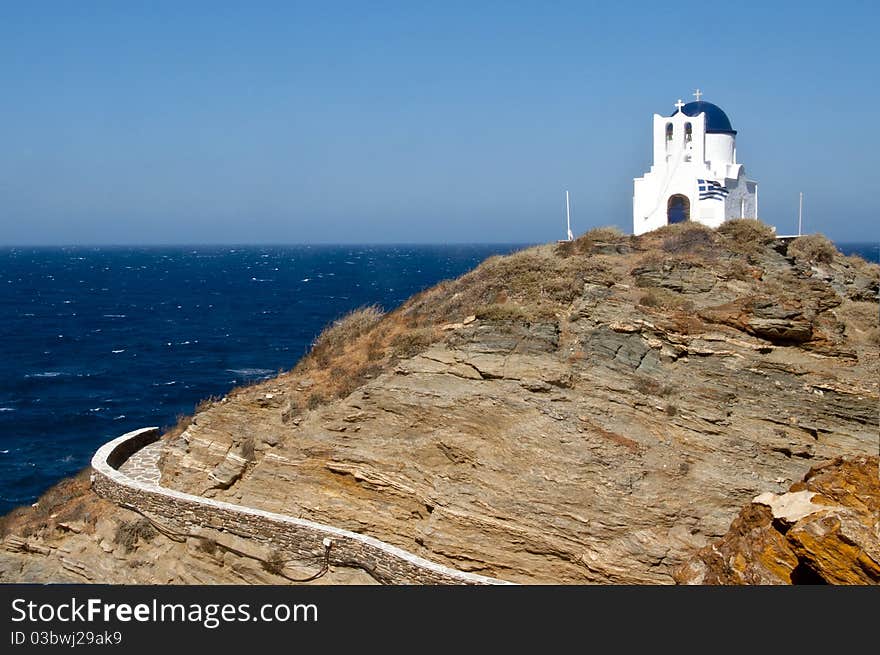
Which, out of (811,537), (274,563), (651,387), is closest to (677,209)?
(651,387)

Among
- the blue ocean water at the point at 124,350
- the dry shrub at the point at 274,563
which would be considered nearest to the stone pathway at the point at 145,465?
the dry shrub at the point at 274,563

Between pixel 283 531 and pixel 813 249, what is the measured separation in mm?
17454

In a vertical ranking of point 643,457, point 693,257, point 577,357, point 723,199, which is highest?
point 723,199

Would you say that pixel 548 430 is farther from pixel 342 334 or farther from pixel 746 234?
pixel 746 234

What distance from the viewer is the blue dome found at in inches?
1092

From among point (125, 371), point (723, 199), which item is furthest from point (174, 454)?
point (125, 371)

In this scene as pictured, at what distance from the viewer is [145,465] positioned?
2381 centimetres

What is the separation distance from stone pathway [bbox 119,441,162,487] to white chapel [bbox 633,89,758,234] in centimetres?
1721

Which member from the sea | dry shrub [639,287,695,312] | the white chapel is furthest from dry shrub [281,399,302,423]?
the white chapel

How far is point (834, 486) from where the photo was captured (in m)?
13.1

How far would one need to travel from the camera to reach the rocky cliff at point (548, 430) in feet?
56.2

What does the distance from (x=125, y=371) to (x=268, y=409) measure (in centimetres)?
3172

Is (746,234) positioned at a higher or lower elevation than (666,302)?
higher

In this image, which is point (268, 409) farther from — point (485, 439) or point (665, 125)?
point (665, 125)
